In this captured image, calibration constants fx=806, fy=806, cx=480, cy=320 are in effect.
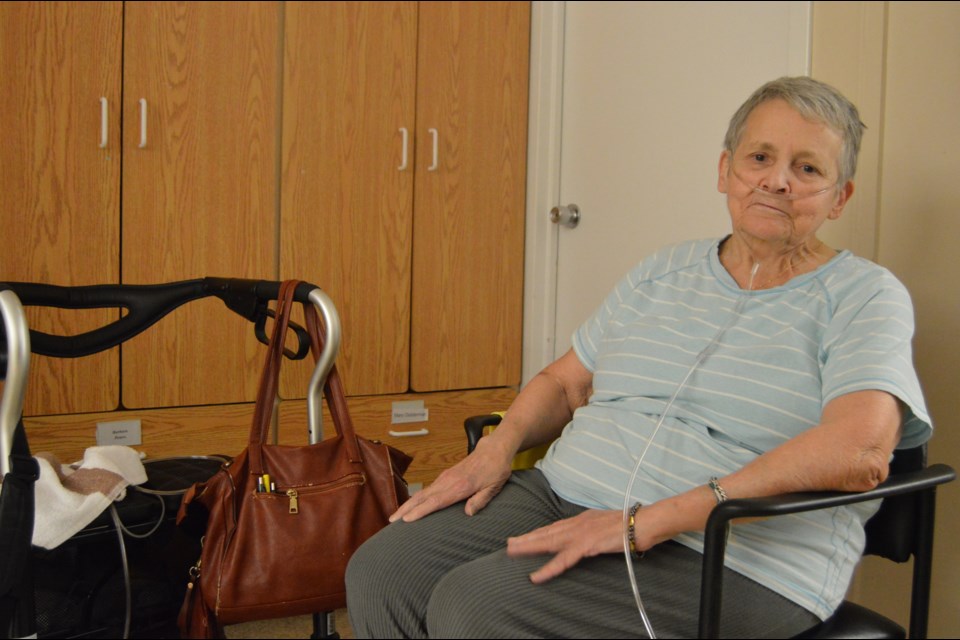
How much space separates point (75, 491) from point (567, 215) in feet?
5.61

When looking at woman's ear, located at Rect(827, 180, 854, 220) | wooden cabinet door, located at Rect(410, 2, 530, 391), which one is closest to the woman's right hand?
woman's ear, located at Rect(827, 180, 854, 220)

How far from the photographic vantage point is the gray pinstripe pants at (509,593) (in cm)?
101

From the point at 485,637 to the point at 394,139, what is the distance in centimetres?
184

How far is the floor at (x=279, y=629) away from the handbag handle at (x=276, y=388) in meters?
0.91

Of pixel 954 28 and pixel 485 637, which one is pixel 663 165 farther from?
pixel 485 637

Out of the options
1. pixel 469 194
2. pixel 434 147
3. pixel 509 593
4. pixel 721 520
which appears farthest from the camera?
pixel 469 194

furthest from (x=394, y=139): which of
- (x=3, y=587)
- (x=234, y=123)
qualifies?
(x=3, y=587)

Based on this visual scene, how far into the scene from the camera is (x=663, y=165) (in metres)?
2.26

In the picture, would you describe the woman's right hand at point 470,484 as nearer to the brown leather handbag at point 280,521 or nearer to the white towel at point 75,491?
the brown leather handbag at point 280,521

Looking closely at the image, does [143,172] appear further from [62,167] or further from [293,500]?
[293,500]

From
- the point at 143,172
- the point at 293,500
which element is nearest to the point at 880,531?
the point at 293,500

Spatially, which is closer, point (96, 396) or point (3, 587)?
point (3, 587)

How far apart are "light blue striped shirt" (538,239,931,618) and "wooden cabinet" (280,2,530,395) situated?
1204 mm

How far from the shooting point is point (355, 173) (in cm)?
248
